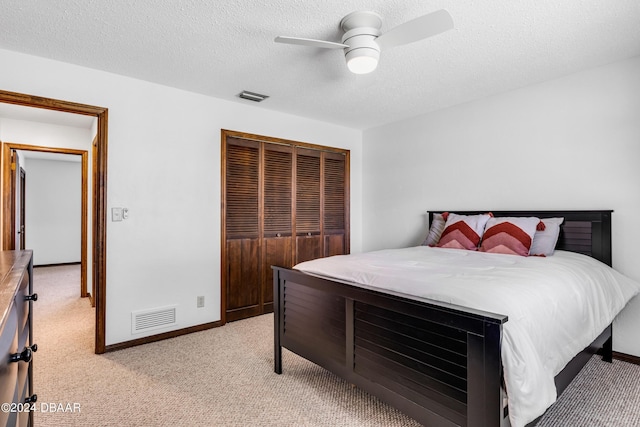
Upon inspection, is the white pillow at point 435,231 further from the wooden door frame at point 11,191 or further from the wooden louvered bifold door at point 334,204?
the wooden door frame at point 11,191

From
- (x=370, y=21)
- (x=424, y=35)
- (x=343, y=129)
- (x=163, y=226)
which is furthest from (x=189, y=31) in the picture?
(x=343, y=129)

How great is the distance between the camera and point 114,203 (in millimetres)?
2924

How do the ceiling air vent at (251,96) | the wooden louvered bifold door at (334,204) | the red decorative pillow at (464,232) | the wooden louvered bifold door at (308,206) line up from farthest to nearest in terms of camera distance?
the wooden louvered bifold door at (334,204) < the wooden louvered bifold door at (308,206) < the ceiling air vent at (251,96) < the red decorative pillow at (464,232)

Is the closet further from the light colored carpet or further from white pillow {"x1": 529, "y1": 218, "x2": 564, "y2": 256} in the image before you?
white pillow {"x1": 529, "y1": 218, "x2": 564, "y2": 256}

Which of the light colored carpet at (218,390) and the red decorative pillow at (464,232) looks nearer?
the light colored carpet at (218,390)

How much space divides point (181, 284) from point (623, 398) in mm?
3415

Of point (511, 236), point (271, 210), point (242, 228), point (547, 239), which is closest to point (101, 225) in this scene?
point (242, 228)

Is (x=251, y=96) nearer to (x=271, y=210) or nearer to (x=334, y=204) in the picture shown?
(x=271, y=210)

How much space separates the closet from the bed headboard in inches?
95.6

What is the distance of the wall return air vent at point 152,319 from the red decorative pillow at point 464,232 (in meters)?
2.61

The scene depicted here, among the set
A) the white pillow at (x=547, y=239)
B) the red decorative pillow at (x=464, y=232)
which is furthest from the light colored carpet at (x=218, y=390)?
the red decorative pillow at (x=464, y=232)

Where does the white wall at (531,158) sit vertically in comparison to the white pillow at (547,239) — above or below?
above

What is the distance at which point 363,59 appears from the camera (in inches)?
81.0

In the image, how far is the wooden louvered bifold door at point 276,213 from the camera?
3908 millimetres
